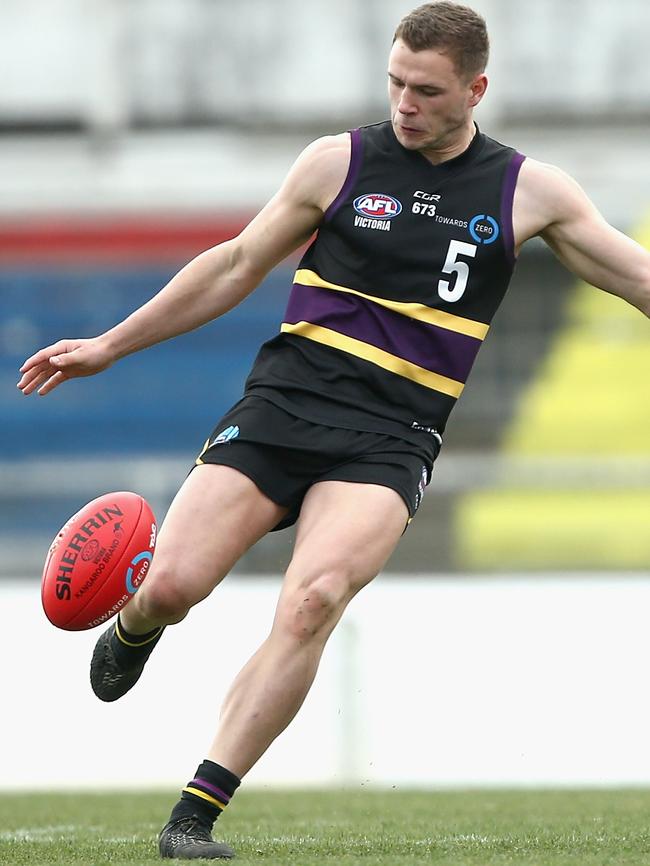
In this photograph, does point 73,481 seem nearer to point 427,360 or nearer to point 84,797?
point 84,797

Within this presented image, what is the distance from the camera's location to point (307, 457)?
4125 millimetres

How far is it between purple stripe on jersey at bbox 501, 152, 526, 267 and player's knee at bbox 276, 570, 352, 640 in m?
0.95

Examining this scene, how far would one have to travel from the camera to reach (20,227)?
1459cm

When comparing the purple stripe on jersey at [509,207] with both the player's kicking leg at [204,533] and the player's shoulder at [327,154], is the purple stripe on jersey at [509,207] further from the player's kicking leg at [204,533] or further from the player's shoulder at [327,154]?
the player's kicking leg at [204,533]

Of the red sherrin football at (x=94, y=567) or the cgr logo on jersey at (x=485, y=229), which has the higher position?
the cgr logo on jersey at (x=485, y=229)

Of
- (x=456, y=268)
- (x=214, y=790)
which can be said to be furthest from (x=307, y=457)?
(x=214, y=790)

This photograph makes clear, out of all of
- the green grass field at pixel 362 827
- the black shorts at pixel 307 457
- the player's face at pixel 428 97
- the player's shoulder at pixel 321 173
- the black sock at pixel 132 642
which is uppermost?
the player's face at pixel 428 97

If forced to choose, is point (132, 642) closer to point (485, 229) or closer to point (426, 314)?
point (426, 314)

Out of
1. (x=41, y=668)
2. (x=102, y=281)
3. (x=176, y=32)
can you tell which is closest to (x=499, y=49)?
A: (x=176, y=32)

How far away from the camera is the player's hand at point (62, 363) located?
4.23 meters

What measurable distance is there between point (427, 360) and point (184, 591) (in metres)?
0.84

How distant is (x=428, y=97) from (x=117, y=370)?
10120 mm

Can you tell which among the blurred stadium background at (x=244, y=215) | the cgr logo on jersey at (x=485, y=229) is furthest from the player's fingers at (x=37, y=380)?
the blurred stadium background at (x=244, y=215)

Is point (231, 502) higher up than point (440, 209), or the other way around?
point (440, 209)
